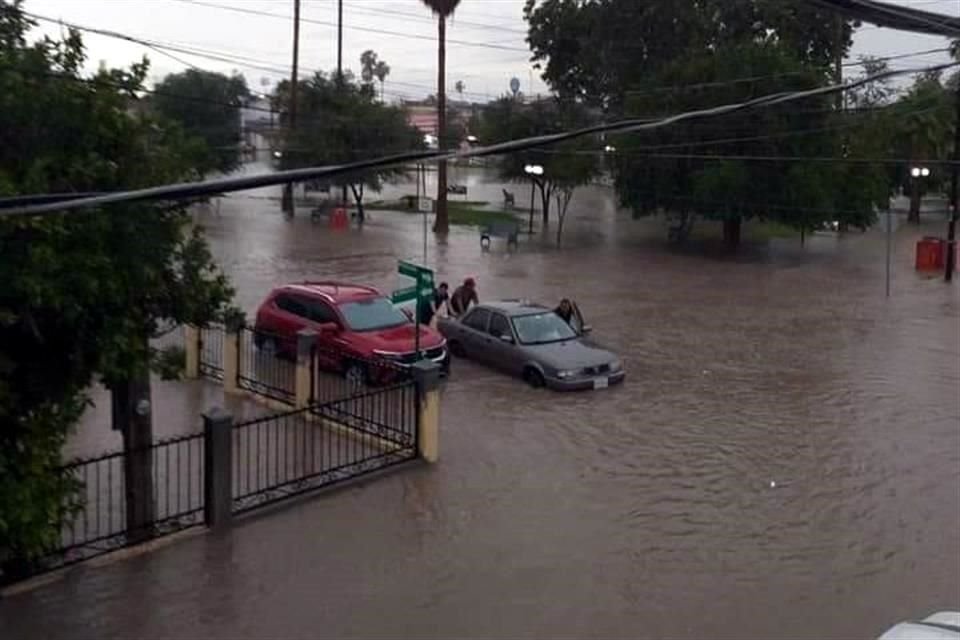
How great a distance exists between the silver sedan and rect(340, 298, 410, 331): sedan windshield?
1304mm

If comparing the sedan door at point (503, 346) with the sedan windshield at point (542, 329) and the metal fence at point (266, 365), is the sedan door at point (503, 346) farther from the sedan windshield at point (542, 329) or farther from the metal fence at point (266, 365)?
the metal fence at point (266, 365)

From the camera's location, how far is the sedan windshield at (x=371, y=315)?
63.0 ft

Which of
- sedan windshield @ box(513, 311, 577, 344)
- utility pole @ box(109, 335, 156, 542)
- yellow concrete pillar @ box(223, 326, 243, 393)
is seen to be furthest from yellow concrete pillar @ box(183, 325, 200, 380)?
utility pole @ box(109, 335, 156, 542)

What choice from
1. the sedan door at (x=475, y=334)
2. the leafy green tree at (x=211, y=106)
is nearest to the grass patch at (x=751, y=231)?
the leafy green tree at (x=211, y=106)

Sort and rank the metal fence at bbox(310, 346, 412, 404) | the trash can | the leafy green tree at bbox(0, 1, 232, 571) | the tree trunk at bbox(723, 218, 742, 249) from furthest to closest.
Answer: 1. the tree trunk at bbox(723, 218, 742, 249)
2. the trash can
3. the metal fence at bbox(310, 346, 412, 404)
4. the leafy green tree at bbox(0, 1, 232, 571)

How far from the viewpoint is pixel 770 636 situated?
395 inches

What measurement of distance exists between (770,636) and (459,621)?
7.94 feet

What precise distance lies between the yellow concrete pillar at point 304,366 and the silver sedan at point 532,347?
3719mm

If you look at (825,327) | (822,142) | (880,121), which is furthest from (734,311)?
(880,121)

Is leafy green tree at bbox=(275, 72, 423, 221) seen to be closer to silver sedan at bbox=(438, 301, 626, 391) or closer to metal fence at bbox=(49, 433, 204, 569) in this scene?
silver sedan at bbox=(438, 301, 626, 391)

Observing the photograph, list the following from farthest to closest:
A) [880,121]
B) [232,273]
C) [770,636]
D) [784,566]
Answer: [880,121] < [232,273] < [784,566] < [770,636]

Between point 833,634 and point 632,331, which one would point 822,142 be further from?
point 833,634

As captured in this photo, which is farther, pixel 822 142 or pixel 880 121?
pixel 880 121

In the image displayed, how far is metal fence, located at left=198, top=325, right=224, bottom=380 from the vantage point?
62.1ft
